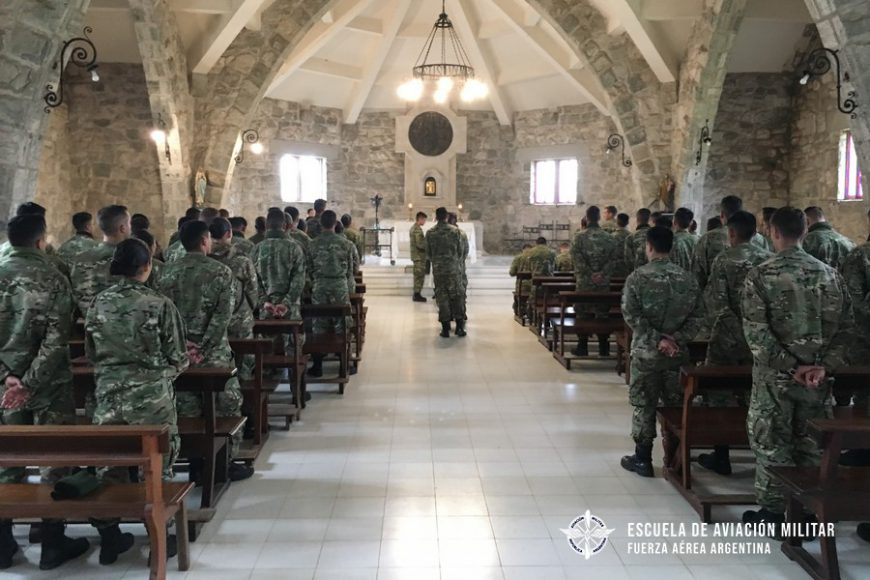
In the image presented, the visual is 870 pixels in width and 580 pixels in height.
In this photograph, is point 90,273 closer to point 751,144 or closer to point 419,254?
point 419,254

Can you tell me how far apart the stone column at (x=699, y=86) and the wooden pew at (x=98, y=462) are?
10.3m

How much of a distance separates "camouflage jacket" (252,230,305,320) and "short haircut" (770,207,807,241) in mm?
4501

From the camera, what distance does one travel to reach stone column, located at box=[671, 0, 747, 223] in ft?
34.1

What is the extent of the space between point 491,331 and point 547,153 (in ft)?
36.3

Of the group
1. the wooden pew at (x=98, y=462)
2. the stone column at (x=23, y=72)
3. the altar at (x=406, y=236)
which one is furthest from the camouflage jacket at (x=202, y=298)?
the altar at (x=406, y=236)

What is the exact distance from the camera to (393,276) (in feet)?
54.2

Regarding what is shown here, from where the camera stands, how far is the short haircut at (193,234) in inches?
181

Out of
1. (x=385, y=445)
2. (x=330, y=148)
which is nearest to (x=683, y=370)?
(x=385, y=445)

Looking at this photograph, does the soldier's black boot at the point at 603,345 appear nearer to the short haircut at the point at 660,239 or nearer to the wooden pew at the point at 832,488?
the short haircut at the point at 660,239

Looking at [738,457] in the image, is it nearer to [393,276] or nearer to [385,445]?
[385,445]

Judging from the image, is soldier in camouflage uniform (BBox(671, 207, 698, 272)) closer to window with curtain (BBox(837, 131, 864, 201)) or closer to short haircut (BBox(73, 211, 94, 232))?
short haircut (BBox(73, 211, 94, 232))

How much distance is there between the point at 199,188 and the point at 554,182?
12302 millimetres

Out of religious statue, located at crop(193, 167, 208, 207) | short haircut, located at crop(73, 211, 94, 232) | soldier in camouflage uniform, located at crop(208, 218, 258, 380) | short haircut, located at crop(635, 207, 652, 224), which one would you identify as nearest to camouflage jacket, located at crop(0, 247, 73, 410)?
soldier in camouflage uniform, located at crop(208, 218, 258, 380)

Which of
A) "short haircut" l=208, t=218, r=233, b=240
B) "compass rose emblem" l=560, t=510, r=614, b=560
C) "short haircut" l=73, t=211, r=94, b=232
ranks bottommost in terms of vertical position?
"compass rose emblem" l=560, t=510, r=614, b=560
